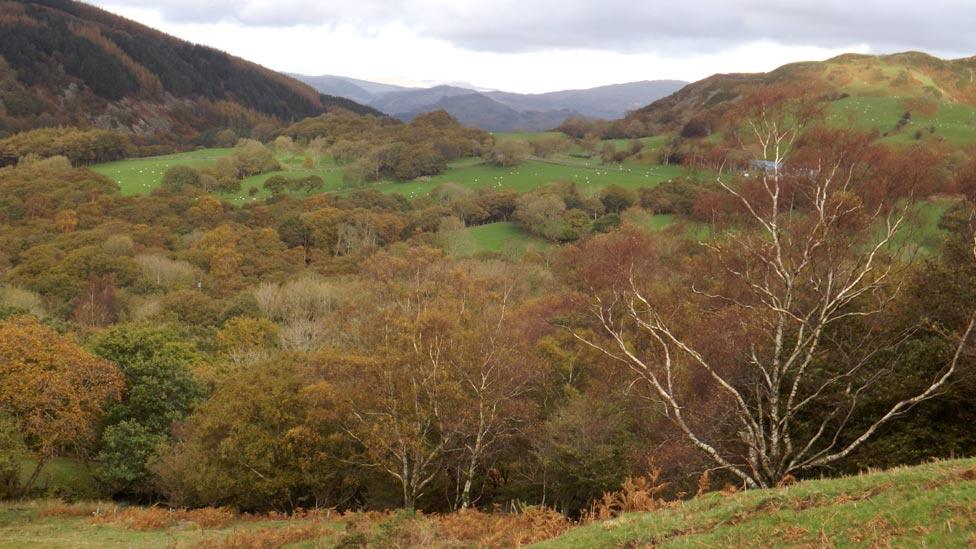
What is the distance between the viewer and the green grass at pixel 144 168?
102 meters

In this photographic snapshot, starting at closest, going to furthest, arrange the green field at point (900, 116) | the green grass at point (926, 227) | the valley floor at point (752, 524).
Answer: the valley floor at point (752, 524) → the green grass at point (926, 227) → the green field at point (900, 116)

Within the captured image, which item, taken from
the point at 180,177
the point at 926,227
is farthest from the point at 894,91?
the point at 180,177

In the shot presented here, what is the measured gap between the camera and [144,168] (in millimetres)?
114625

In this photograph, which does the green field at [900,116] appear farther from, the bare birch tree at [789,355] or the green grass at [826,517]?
the green grass at [826,517]

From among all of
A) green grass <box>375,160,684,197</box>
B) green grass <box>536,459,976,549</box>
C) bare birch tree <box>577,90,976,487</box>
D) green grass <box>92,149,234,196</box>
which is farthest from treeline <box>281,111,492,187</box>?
green grass <box>536,459,976,549</box>

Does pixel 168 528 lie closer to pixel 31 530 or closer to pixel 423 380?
pixel 31 530

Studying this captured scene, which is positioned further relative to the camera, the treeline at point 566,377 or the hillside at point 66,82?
the hillside at point 66,82

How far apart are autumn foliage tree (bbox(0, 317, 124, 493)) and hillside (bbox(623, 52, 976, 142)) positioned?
5958 centimetres

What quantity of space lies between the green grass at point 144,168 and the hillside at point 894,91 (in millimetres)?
78696

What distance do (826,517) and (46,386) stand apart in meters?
24.4

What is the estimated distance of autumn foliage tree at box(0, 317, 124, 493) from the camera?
76.1 feet

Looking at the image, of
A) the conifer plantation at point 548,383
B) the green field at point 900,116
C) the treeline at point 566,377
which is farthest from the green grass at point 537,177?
the treeline at point 566,377

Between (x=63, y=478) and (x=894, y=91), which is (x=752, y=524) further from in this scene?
(x=894, y=91)

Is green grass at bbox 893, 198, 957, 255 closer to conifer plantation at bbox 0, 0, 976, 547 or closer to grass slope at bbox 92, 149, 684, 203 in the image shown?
conifer plantation at bbox 0, 0, 976, 547
